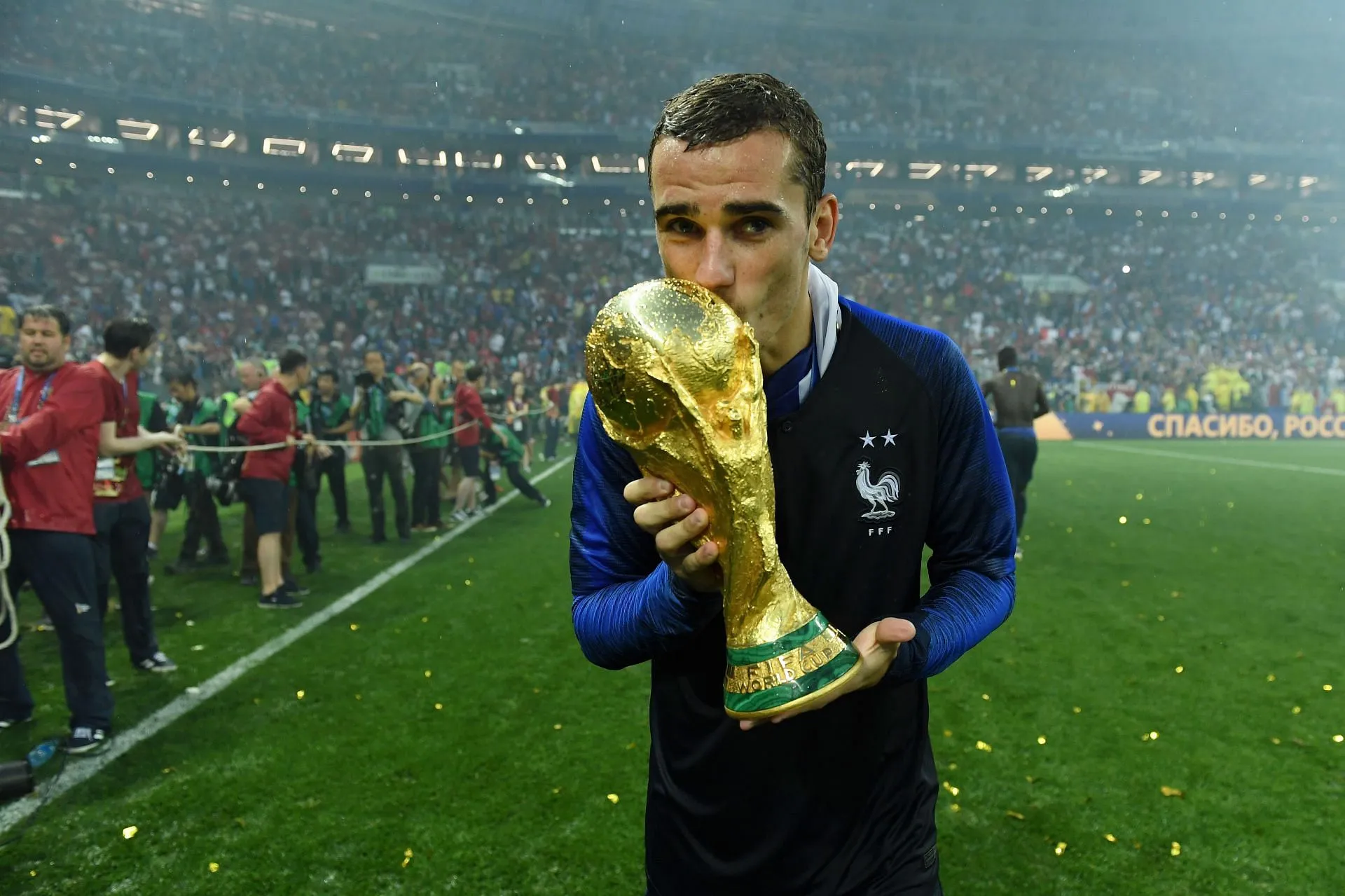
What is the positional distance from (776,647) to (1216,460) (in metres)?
20.5

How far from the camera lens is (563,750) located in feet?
15.1

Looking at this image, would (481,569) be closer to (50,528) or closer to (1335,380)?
(50,528)

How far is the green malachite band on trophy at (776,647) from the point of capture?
3.33 feet

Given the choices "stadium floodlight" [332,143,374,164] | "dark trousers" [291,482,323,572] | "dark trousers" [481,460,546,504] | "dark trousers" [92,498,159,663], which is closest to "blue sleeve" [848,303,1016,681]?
"dark trousers" [92,498,159,663]

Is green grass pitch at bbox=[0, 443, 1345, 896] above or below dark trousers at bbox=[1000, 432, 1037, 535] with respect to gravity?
below

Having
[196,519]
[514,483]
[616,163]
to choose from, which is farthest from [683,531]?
[616,163]

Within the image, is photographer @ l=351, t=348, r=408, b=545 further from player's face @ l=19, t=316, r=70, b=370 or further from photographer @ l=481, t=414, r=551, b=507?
player's face @ l=19, t=316, r=70, b=370

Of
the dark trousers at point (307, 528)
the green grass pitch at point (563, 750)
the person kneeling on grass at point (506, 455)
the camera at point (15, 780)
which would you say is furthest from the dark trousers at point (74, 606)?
the person kneeling on grass at point (506, 455)

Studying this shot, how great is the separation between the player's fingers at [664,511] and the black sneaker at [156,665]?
585 cm

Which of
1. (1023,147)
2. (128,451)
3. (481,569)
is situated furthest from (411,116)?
(128,451)

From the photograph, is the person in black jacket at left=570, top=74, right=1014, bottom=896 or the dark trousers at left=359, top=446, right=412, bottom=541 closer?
the person in black jacket at left=570, top=74, right=1014, bottom=896

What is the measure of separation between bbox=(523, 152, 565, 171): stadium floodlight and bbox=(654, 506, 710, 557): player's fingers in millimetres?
37709

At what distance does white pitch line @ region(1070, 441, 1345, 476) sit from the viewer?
1609 cm

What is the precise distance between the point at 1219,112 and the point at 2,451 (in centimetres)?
4887
